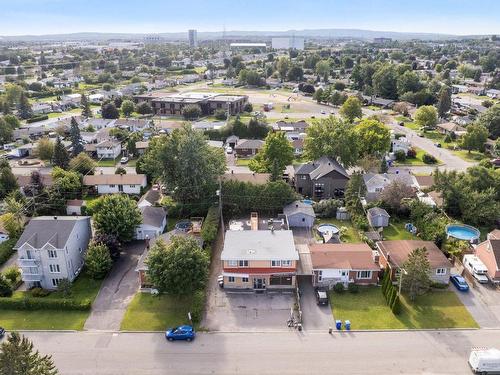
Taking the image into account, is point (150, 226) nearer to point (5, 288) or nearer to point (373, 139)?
point (5, 288)

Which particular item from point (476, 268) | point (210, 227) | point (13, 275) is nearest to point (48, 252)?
point (13, 275)

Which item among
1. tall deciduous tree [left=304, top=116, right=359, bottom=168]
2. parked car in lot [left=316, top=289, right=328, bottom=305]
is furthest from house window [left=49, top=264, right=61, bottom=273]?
tall deciduous tree [left=304, top=116, right=359, bottom=168]

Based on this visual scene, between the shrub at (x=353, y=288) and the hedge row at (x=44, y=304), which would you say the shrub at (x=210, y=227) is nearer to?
the hedge row at (x=44, y=304)

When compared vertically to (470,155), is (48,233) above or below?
above

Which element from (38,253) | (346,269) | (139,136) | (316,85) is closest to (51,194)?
(38,253)

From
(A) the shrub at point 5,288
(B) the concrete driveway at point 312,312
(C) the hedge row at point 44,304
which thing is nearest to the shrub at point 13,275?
(A) the shrub at point 5,288

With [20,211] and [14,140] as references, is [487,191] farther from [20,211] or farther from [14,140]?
[14,140]
